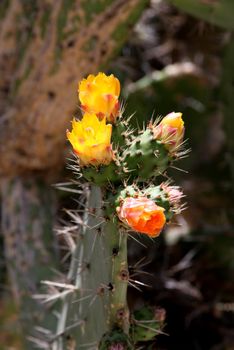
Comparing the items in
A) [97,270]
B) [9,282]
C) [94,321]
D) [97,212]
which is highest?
[97,212]

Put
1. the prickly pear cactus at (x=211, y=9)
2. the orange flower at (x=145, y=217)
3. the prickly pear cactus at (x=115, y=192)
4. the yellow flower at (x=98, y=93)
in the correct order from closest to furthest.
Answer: the orange flower at (x=145, y=217)
the prickly pear cactus at (x=115, y=192)
the yellow flower at (x=98, y=93)
the prickly pear cactus at (x=211, y=9)

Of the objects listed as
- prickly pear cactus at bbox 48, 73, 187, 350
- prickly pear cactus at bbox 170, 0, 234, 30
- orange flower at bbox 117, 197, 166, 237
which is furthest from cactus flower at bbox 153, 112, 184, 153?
prickly pear cactus at bbox 170, 0, 234, 30

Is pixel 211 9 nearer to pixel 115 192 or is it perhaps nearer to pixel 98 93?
pixel 98 93

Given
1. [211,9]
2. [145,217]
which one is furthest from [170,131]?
[211,9]

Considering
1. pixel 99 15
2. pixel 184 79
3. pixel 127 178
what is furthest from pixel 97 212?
pixel 184 79

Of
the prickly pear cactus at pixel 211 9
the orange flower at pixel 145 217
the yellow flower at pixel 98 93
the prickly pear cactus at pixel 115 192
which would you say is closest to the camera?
the orange flower at pixel 145 217

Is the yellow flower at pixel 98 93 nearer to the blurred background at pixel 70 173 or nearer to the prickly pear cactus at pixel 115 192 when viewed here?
the prickly pear cactus at pixel 115 192

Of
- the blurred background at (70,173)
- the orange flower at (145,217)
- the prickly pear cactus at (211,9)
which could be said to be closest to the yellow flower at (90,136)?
the orange flower at (145,217)

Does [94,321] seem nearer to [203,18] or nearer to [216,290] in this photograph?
[203,18]
